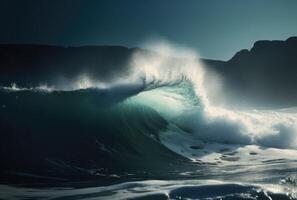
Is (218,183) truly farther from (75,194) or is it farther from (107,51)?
(107,51)

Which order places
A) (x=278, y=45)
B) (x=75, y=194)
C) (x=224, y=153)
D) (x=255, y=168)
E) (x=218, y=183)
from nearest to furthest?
(x=75, y=194), (x=218, y=183), (x=255, y=168), (x=224, y=153), (x=278, y=45)

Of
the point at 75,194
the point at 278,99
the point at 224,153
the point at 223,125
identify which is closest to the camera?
the point at 75,194

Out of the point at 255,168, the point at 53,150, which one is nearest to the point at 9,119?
the point at 53,150

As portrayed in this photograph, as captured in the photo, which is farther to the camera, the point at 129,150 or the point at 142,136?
the point at 142,136

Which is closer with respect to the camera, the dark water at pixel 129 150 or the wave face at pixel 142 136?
the dark water at pixel 129 150

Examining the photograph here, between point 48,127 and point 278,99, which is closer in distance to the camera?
point 48,127

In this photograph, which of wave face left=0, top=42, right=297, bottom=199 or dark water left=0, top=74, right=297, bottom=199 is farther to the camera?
wave face left=0, top=42, right=297, bottom=199

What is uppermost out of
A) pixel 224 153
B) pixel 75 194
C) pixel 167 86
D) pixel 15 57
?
pixel 15 57

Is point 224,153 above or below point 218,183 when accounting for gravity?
above
